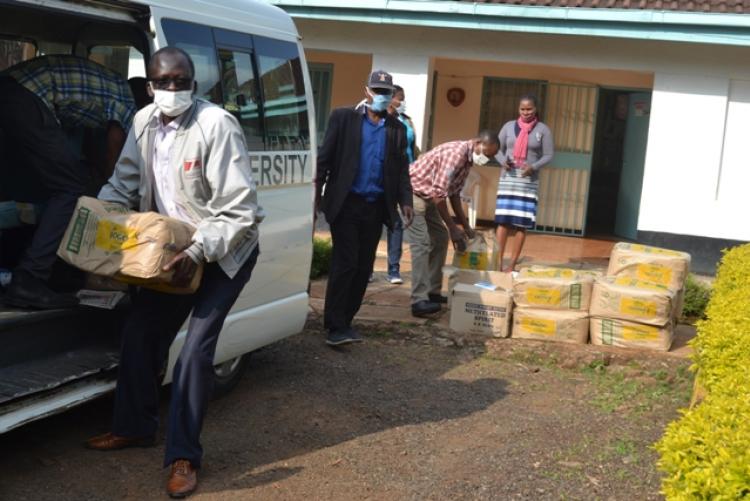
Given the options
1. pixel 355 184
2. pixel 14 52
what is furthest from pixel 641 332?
pixel 14 52

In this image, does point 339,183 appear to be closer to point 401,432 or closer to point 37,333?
point 401,432

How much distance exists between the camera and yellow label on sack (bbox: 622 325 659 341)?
26.0 feet

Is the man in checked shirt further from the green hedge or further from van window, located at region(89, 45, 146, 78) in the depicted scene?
the green hedge

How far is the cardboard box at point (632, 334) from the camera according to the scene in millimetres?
7930

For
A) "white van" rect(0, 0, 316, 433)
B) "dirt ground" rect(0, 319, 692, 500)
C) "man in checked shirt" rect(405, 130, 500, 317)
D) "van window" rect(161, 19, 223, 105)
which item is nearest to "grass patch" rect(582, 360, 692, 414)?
"dirt ground" rect(0, 319, 692, 500)

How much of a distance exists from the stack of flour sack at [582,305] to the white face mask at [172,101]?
150 inches

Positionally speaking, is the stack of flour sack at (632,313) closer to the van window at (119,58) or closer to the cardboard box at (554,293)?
the cardboard box at (554,293)

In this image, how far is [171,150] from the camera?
16.0 feet

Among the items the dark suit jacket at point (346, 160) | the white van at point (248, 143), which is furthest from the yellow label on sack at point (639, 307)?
the white van at point (248, 143)

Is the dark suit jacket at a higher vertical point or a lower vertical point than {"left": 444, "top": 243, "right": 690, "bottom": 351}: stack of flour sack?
higher

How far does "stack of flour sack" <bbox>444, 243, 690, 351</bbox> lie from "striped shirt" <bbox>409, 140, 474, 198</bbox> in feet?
2.59

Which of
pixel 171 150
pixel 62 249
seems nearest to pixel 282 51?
pixel 171 150

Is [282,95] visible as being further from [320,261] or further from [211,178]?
[320,261]

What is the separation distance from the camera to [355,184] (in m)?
7.37
